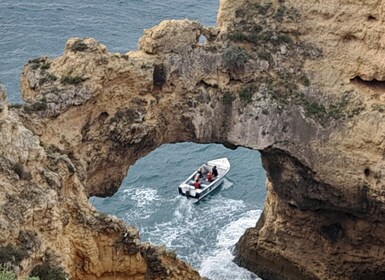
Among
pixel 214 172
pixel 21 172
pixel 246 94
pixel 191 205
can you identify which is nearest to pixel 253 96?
pixel 246 94

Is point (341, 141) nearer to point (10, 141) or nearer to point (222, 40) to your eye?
point (222, 40)

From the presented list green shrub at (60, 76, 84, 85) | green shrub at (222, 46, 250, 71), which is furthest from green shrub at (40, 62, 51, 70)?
green shrub at (222, 46, 250, 71)

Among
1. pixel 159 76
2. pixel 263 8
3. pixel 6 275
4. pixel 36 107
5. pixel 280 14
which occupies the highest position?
pixel 263 8

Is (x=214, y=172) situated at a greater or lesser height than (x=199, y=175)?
greater

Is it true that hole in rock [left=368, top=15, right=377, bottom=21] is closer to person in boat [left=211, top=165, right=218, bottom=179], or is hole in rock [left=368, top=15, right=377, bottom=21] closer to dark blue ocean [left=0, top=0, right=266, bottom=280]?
dark blue ocean [left=0, top=0, right=266, bottom=280]

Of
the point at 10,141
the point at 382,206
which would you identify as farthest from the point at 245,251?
the point at 10,141

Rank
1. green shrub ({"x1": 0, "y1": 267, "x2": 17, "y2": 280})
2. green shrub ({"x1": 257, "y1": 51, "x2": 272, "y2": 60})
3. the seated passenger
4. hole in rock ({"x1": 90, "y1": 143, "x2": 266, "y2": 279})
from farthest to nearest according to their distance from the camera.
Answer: the seated passenger
hole in rock ({"x1": 90, "y1": 143, "x2": 266, "y2": 279})
green shrub ({"x1": 257, "y1": 51, "x2": 272, "y2": 60})
green shrub ({"x1": 0, "y1": 267, "x2": 17, "y2": 280})

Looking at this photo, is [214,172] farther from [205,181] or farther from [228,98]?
[228,98]
